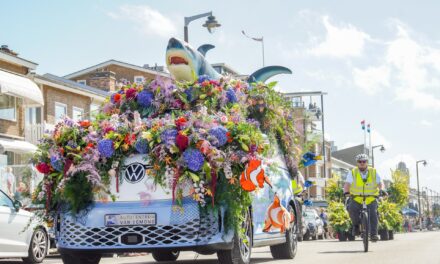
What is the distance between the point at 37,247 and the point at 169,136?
5976 mm

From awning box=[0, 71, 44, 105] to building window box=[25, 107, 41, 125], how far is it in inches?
204

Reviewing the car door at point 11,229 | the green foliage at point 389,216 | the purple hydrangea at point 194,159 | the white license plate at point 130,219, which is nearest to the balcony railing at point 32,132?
the green foliage at point 389,216

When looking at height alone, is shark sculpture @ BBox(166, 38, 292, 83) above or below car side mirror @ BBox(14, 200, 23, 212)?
above

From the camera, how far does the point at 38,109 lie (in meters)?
37.0

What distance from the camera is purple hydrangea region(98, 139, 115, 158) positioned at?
9164 mm

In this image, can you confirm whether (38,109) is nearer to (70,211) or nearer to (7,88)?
(7,88)

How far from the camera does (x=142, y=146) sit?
912cm

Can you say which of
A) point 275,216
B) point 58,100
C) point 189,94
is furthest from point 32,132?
point 275,216

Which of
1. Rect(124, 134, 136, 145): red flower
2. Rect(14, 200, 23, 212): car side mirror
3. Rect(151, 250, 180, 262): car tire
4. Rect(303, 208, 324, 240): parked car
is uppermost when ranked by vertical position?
Rect(124, 134, 136, 145): red flower

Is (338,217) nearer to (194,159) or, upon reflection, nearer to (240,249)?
(240,249)

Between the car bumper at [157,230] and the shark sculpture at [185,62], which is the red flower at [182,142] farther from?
the shark sculpture at [185,62]

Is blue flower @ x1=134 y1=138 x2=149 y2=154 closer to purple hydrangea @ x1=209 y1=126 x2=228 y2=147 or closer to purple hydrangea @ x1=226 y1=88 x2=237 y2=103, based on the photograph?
purple hydrangea @ x1=209 y1=126 x2=228 y2=147

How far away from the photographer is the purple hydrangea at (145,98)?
1050 centimetres

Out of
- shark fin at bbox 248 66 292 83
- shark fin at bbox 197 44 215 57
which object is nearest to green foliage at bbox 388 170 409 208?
shark fin at bbox 248 66 292 83
